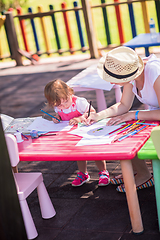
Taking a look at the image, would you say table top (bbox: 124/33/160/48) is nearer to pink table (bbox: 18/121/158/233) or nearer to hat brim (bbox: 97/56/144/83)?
hat brim (bbox: 97/56/144/83)

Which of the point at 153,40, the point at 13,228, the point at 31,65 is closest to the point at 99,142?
the point at 13,228

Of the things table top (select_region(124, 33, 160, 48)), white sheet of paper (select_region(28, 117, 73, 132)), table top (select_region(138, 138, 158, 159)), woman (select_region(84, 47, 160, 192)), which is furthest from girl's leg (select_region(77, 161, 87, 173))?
table top (select_region(124, 33, 160, 48))

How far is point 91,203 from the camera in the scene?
2.95 m

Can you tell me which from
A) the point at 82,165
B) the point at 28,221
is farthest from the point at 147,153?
the point at 82,165

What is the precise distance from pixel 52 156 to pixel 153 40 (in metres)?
3.21

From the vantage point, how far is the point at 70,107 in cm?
305

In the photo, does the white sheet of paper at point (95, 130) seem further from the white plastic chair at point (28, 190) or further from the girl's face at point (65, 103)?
the white plastic chair at point (28, 190)

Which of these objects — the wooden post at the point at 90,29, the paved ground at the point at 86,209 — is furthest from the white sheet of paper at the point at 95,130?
the wooden post at the point at 90,29

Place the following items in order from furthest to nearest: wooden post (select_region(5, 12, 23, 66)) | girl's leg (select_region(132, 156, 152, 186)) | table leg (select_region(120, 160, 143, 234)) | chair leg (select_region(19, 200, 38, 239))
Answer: wooden post (select_region(5, 12, 23, 66))
girl's leg (select_region(132, 156, 152, 186))
chair leg (select_region(19, 200, 38, 239))
table leg (select_region(120, 160, 143, 234))

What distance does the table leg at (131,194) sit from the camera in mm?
2242

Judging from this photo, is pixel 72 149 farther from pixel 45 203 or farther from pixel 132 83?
pixel 132 83

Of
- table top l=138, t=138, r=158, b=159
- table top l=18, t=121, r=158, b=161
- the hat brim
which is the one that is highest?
the hat brim

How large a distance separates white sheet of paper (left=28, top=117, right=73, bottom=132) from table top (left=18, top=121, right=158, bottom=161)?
16 cm

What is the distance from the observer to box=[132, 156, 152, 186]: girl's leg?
2.90m
